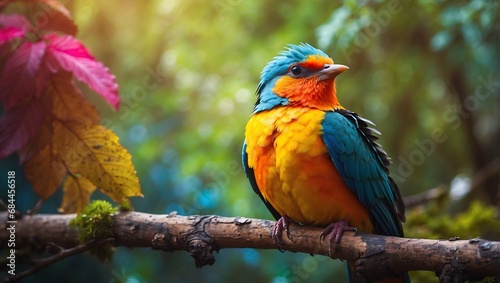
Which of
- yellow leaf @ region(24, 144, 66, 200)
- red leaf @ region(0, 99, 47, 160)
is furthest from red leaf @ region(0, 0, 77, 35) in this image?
yellow leaf @ region(24, 144, 66, 200)

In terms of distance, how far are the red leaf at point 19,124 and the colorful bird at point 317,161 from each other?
A: 99 cm

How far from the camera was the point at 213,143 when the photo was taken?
4.48m

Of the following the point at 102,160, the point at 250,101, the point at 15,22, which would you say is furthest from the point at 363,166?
the point at 250,101

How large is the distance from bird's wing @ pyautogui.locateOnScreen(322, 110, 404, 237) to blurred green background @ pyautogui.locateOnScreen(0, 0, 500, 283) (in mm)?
987

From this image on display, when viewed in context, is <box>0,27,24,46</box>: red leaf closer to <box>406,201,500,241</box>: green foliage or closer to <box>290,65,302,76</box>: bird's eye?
<box>290,65,302,76</box>: bird's eye

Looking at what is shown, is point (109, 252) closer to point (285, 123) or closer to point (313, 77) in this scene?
point (285, 123)

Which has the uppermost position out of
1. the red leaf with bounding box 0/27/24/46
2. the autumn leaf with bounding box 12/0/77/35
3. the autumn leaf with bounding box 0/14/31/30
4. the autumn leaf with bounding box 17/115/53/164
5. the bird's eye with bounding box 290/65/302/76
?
the autumn leaf with bounding box 12/0/77/35

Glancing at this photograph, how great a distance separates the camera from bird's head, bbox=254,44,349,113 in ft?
8.43

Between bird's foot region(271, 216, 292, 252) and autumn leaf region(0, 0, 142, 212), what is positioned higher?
autumn leaf region(0, 0, 142, 212)

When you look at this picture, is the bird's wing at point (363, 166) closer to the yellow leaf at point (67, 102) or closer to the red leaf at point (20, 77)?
the yellow leaf at point (67, 102)

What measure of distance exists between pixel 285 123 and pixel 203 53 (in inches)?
95.7

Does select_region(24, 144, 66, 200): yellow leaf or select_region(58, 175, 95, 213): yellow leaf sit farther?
select_region(58, 175, 95, 213): yellow leaf

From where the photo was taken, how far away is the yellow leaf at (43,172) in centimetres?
261

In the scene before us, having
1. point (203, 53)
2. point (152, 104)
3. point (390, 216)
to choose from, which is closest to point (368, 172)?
point (390, 216)
